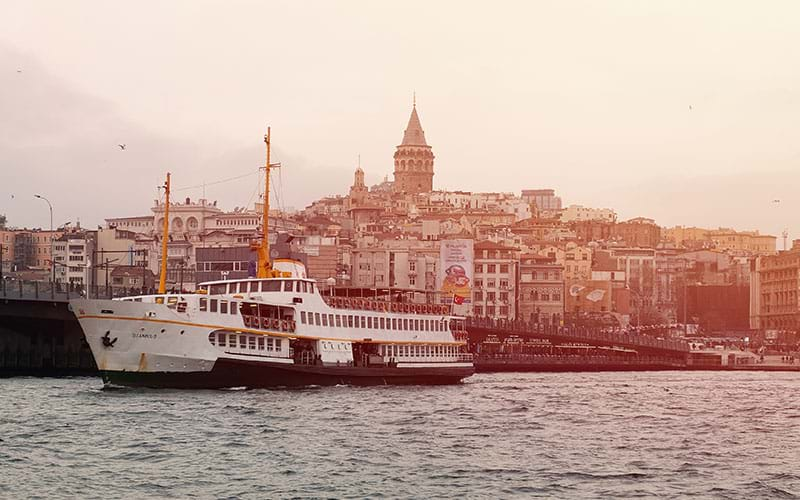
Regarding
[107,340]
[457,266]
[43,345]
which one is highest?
[457,266]

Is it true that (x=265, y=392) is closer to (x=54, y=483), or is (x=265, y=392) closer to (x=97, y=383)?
(x=97, y=383)

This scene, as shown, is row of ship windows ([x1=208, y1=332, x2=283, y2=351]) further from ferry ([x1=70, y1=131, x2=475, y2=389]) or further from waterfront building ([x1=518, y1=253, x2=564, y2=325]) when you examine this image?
waterfront building ([x1=518, y1=253, x2=564, y2=325])

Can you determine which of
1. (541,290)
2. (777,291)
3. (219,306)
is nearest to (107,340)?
(219,306)

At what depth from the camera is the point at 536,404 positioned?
65000 millimetres

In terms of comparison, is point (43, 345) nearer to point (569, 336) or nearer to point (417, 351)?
point (417, 351)

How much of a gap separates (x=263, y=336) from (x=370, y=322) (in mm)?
9051

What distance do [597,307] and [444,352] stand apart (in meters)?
106

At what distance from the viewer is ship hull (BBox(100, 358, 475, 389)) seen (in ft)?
199

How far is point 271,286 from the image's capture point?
65.6 metres

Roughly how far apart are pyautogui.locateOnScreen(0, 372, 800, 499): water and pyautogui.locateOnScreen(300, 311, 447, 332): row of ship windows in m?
3.47

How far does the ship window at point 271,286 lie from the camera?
65500mm

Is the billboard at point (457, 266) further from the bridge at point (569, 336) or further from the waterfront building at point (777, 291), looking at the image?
the waterfront building at point (777, 291)

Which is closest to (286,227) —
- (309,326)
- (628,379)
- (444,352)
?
(628,379)

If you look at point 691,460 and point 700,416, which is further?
point 700,416
